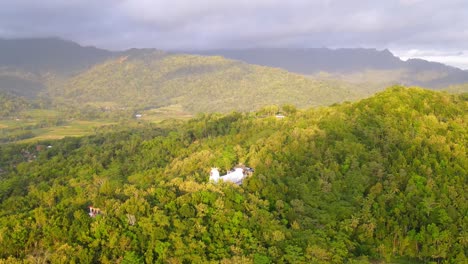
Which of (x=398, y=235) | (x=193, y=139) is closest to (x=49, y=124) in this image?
(x=193, y=139)

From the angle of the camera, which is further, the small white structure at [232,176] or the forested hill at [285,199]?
the small white structure at [232,176]

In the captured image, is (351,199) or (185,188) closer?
(185,188)

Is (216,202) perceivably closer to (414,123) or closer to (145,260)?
(145,260)

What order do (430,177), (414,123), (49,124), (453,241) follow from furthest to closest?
(49,124)
(414,123)
(430,177)
(453,241)

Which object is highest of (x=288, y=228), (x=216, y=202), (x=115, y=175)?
(x=216, y=202)

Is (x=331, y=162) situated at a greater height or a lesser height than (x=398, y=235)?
greater

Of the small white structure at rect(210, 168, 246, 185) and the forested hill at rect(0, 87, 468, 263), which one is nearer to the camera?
the forested hill at rect(0, 87, 468, 263)

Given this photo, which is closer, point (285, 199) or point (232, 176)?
point (285, 199)

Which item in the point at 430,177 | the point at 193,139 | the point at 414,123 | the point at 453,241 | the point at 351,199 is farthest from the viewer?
the point at 193,139
